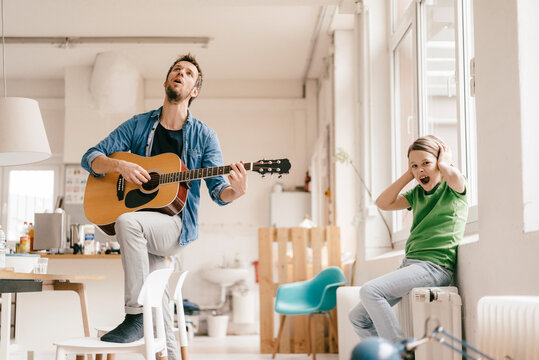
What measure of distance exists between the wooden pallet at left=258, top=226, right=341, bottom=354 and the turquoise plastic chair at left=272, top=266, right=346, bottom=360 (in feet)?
0.52

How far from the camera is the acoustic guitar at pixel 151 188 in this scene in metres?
2.46

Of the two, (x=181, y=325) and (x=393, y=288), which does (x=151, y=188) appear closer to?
(x=181, y=325)

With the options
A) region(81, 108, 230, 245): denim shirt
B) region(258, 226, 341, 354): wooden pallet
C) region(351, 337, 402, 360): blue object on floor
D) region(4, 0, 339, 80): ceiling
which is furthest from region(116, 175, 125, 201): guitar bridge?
region(4, 0, 339, 80): ceiling

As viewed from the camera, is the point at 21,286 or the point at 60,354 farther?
the point at 21,286

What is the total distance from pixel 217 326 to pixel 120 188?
580 cm

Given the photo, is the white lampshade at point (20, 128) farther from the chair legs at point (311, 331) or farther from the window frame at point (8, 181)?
the window frame at point (8, 181)

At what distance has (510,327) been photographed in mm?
1688

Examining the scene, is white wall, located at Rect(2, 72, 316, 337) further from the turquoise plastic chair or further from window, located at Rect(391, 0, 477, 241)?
window, located at Rect(391, 0, 477, 241)

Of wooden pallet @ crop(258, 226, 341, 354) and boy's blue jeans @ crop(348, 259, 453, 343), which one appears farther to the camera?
wooden pallet @ crop(258, 226, 341, 354)

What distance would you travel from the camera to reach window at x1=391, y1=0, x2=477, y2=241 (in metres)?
3.29

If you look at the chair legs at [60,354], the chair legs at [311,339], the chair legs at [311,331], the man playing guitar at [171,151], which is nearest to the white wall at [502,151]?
the man playing guitar at [171,151]

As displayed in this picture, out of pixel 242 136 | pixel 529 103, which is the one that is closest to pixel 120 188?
pixel 529 103

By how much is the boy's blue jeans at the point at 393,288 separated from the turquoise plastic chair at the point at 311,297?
2.14 metres

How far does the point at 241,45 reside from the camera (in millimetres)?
8062
